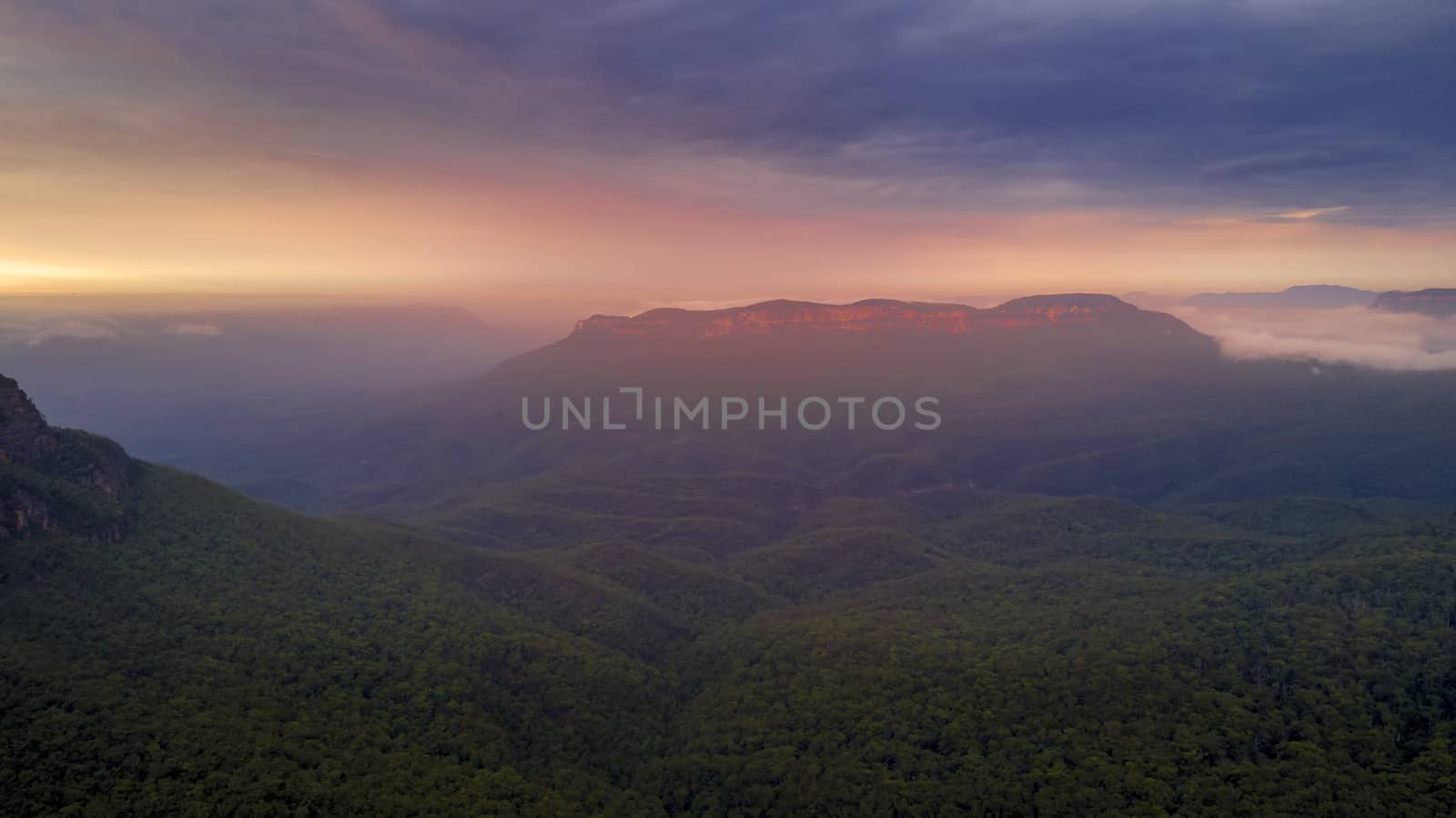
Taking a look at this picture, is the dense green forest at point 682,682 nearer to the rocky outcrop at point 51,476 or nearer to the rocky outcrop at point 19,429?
the rocky outcrop at point 51,476

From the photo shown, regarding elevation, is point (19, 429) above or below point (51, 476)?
above

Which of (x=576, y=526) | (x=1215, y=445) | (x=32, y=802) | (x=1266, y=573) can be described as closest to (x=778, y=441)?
(x=576, y=526)

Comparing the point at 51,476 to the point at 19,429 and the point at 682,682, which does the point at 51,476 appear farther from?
the point at 682,682

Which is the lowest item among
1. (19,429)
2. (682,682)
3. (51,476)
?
(682,682)

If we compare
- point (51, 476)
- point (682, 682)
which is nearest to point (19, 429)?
point (51, 476)

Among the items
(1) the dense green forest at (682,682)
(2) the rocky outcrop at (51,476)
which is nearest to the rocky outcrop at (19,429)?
(2) the rocky outcrop at (51,476)

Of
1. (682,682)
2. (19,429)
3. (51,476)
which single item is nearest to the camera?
(51,476)

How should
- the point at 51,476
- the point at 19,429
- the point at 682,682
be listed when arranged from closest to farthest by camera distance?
the point at 51,476 → the point at 19,429 → the point at 682,682

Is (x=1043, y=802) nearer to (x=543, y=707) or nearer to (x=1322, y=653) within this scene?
(x=1322, y=653)
